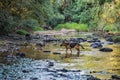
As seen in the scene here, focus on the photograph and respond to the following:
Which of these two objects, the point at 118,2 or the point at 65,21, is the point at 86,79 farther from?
the point at 65,21

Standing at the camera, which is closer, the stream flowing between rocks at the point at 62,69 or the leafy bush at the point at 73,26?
the stream flowing between rocks at the point at 62,69

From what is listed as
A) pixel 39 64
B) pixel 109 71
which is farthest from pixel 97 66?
pixel 39 64

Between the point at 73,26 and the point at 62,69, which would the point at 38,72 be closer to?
the point at 62,69

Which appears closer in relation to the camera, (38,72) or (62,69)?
(38,72)

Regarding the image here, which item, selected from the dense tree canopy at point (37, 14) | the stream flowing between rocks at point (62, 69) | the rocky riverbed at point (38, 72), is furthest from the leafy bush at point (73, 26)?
the rocky riverbed at point (38, 72)

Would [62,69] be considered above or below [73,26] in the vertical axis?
below

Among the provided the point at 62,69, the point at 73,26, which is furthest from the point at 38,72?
the point at 73,26

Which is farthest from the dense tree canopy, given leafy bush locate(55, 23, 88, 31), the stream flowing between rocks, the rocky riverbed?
the rocky riverbed

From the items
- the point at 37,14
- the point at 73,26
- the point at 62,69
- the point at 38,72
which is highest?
the point at 73,26

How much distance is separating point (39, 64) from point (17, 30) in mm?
24716

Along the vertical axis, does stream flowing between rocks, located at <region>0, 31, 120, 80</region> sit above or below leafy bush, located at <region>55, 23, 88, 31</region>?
below

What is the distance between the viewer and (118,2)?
3741 centimetres

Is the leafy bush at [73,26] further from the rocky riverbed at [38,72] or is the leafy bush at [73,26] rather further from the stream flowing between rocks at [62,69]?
the rocky riverbed at [38,72]

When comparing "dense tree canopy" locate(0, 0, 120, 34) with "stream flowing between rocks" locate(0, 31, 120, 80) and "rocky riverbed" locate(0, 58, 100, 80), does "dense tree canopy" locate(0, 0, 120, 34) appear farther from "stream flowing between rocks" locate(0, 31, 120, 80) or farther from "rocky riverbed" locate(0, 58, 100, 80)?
"rocky riverbed" locate(0, 58, 100, 80)
